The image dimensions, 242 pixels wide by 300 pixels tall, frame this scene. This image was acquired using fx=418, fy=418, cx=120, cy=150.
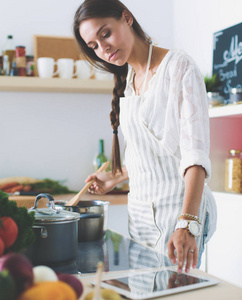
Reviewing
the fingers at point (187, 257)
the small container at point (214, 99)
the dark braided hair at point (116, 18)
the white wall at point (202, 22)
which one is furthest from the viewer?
the white wall at point (202, 22)

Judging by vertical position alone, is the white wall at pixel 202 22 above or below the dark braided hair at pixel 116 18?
above

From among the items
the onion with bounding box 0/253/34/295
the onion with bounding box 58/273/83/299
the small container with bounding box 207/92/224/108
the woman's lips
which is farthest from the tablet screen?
the small container with bounding box 207/92/224/108

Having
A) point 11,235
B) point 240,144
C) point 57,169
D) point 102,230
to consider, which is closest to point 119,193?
point 57,169

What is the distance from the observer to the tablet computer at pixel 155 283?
74 centimetres

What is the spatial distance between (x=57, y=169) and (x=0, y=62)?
86 centimetres

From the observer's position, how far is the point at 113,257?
1038 millimetres

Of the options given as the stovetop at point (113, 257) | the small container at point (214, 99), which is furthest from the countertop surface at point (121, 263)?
the small container at point (214, 99)

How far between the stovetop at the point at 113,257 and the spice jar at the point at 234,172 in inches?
47.4

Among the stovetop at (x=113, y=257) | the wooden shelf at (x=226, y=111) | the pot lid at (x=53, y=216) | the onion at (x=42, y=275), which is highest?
the wooden shelf at (x=226, y=111)

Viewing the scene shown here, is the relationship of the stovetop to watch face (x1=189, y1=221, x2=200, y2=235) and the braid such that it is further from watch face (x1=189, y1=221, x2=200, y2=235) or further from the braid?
the braid

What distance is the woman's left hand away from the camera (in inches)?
36.2

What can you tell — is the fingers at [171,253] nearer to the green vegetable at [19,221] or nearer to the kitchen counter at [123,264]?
the kitchen counter at [123,264]

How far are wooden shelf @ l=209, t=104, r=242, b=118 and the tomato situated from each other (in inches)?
66.3

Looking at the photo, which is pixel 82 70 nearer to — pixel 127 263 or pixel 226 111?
pixel 226 111
